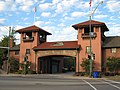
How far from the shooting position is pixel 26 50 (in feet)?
183

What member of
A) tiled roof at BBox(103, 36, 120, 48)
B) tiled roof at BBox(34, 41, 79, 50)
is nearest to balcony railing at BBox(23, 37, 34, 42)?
tiled roof at BBox(34, 41, 79, 50)

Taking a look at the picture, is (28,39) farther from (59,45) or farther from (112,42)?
(112,42)

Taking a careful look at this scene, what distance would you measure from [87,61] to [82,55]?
2.87 m

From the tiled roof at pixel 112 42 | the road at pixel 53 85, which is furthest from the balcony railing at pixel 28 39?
the road at pixel 53 85

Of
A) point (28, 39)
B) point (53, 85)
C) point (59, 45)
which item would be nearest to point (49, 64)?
point (28, 39)

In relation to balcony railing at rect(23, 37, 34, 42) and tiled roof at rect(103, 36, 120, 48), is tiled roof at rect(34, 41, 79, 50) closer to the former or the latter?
balcony railing at rect(23, 37, 34, 42)

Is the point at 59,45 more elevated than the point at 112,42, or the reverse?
the point at 112,42

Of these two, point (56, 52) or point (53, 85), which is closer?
point (53, 85)

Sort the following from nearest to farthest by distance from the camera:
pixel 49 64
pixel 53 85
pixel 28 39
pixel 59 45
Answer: pixel 53 85 < pixel 59 45 < pixel 28 39 < pixel 49 64

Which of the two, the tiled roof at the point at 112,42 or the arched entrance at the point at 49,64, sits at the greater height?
the tiled roof at the point at 112,42

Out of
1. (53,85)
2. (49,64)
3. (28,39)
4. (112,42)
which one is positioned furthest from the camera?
(49,64)

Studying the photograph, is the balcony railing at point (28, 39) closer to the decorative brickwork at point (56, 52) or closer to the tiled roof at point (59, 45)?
the tiled roof at point (59, 45)

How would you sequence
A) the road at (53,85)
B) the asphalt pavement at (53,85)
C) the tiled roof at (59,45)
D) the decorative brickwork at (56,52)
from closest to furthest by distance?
the road at (53,85), the asphalt pavement at (53,85), the decorative brickwork at (56,52), the tiled roof at (59,45)

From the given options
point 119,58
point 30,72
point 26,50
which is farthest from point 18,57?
point 119,58
